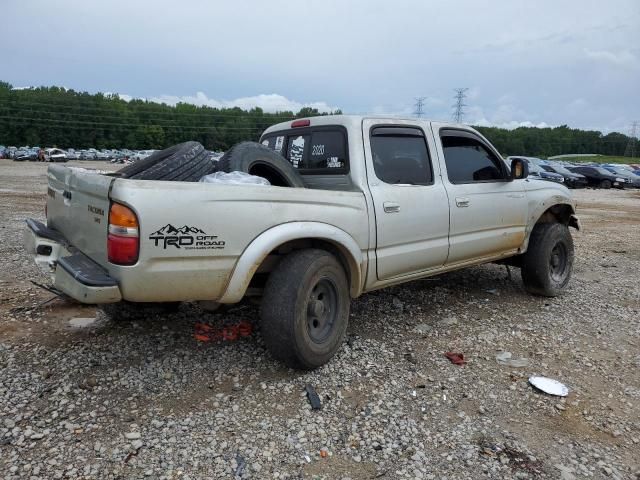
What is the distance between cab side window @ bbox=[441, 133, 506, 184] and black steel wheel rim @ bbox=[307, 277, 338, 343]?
175cm

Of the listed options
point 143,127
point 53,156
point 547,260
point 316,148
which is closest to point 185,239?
point 316,148

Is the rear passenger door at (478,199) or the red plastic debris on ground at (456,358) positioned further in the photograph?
the rear passenger door at (478,199)

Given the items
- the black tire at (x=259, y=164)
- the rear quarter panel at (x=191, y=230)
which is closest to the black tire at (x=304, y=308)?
the rear quarter panel at (x=191, y=230)

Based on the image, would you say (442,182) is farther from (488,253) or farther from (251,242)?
(251,242)

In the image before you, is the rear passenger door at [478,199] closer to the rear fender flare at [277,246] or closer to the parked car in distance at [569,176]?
the rear fender flare at [277,246]

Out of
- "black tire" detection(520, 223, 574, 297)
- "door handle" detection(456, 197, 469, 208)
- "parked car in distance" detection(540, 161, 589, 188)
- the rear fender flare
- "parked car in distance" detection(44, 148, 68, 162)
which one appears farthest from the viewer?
"parked car in distance" detection(44, 148, 68, 162)

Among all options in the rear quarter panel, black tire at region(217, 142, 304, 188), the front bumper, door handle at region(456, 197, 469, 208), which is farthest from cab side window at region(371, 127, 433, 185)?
the front bumper

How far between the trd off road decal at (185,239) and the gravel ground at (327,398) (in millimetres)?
1035

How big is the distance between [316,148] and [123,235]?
2103 millimetres

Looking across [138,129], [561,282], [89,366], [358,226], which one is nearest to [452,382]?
[358,226]

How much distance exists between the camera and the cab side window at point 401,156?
425 cm

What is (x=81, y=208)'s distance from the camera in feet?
10.8

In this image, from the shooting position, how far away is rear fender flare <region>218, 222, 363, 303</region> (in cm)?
320

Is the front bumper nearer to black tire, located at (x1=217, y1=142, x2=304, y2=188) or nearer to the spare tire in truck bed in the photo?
the spare tire in truck bed
